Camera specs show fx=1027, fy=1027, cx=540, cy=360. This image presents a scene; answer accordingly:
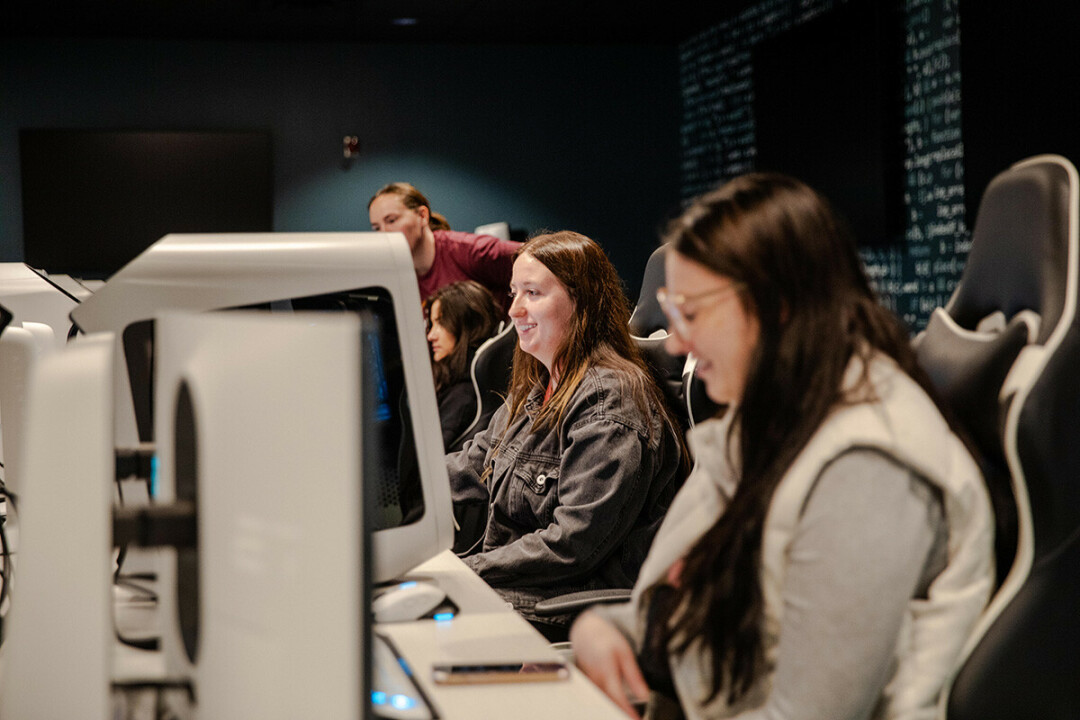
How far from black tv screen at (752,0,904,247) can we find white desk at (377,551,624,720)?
3139 mm

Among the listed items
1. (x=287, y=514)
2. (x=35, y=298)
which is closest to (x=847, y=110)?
(x=35, y=298)

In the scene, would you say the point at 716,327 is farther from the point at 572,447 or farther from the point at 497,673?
the point at 572,447

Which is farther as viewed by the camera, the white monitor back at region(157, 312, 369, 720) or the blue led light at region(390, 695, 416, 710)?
the blue led light at region(390, 695, 416, 710)

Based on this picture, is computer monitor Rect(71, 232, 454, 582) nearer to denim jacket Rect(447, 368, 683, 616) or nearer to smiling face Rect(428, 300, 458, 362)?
denim jacket Rect(447, 368, 683, 616)

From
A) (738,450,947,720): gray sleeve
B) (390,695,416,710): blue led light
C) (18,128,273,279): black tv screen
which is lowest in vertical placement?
(390,695,416,710): blue led light

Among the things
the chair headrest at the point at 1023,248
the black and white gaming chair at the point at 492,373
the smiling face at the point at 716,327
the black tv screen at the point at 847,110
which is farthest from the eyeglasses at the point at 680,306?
the black tv screen at the point at 847,110

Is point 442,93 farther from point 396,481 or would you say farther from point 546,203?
point 396,481

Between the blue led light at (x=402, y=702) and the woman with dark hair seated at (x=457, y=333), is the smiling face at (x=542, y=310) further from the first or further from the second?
the woman with dark hair seated at (x=457, y=333)

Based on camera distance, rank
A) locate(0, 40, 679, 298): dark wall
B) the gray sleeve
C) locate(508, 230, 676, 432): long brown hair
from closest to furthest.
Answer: the gray sleeve → locate(508, 230, 676, 432): long brown hair → locate(0, 40, 679, 298): dark wall

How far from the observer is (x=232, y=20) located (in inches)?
219

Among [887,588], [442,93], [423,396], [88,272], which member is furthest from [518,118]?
[887,588]

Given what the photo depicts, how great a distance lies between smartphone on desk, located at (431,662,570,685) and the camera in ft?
3.56

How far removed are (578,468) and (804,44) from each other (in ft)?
11.8

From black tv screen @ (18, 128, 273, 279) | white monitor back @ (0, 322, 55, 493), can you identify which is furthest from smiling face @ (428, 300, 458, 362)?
black tv screen @ (18, 128, 273, 279)
